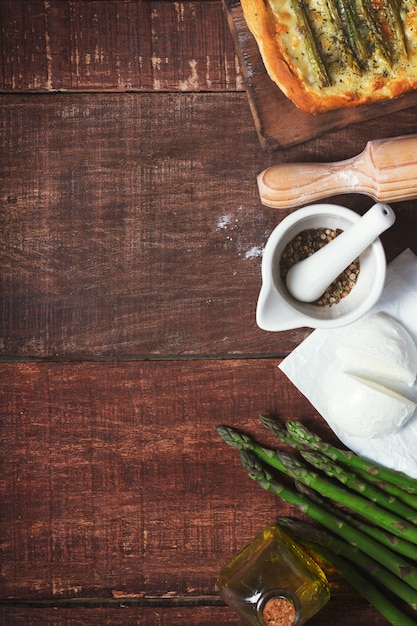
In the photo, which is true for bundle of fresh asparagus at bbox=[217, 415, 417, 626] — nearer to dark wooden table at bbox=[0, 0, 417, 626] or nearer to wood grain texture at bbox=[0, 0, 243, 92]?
dark wooden table at bbox=[0, 0, 417, 626]

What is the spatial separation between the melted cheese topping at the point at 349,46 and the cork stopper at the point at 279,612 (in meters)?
0.89

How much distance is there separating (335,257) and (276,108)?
319 millimetres

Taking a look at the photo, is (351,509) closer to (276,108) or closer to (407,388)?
(407,388)

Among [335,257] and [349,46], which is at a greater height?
Result: [349,46]

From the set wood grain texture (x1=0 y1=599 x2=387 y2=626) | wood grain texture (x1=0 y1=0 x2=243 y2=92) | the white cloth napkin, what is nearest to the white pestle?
the white cloth napkin

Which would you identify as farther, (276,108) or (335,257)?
(276,108)

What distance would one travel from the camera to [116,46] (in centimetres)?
129

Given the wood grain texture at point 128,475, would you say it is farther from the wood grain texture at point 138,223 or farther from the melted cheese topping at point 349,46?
the melted cheese topping at point 349,46

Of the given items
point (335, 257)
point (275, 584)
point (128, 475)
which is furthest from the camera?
point (128, 475)

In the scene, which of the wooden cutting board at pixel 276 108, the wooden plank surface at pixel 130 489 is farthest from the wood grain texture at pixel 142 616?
the wooden cutting board at pixel 276 108

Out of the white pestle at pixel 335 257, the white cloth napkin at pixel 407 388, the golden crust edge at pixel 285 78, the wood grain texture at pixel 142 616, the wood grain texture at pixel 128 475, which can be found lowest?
the wood grain texture at pixel 142 616

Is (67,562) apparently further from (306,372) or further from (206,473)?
(306,372)

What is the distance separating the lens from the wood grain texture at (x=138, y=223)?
51.3 inches

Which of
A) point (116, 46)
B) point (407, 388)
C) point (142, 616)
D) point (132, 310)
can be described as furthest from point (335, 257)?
point (142, 616)
